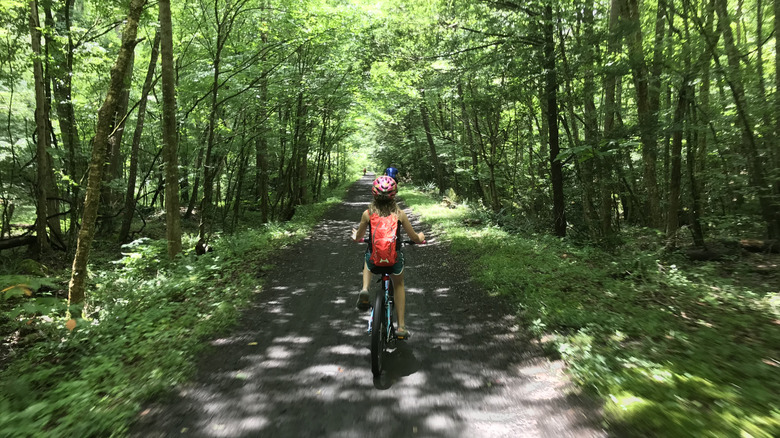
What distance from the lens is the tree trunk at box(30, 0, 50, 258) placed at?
26.1 ft

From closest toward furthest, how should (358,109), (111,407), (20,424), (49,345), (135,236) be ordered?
(20,424) → (111,407) → (49,345) → (135,236) → (358,109)

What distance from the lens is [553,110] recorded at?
30.6 feet

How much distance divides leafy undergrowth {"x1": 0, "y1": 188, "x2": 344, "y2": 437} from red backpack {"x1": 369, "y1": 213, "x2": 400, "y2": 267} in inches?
86.7

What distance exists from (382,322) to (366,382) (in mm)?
569

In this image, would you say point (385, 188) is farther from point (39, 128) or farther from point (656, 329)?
point (39, 128)

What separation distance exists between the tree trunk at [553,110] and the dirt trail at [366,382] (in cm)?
517

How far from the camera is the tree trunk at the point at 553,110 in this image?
8242 millimetres

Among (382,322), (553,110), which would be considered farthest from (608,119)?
(382,322)

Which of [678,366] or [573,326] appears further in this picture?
[573,326]

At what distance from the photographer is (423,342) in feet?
14.7

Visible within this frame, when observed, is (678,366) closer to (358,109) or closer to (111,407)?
(111,407)

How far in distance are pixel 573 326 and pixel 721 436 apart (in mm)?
2171

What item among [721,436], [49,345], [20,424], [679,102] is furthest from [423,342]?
[679,102]

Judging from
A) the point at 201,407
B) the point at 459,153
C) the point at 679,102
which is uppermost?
the point at 459,153
